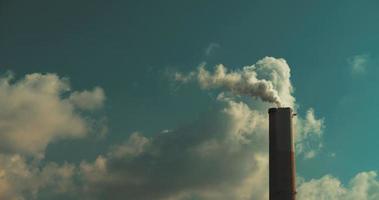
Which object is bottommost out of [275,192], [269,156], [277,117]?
[275,192]

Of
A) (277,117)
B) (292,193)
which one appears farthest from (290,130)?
(292,193)

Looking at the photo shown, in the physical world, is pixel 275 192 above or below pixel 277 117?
below

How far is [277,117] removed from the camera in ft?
118

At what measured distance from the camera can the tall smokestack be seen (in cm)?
3428

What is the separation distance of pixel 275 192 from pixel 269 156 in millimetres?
2239

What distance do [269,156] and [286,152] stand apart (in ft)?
3.39

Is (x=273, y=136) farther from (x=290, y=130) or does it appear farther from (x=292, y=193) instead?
(x=292, y=193)

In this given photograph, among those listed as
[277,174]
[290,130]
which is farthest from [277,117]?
[277,174]

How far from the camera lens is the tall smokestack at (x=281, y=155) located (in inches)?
1350

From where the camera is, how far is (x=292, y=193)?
34250 millimetres

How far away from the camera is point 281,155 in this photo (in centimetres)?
3500

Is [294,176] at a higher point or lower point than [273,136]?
lower

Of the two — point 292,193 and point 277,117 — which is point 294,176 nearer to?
point 292,193

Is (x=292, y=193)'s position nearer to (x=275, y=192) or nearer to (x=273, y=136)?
(x=275, y=192)
